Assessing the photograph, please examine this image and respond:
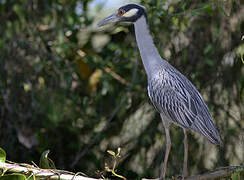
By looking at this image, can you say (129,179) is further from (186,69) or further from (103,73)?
(103,73)

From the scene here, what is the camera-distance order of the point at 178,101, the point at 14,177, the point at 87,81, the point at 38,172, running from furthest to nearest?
the point at 87,81 < the point at 178,101 < the point at 38,172 < the point at 14,177

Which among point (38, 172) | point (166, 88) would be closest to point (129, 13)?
point (166, 88)

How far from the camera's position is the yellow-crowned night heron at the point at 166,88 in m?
2.16

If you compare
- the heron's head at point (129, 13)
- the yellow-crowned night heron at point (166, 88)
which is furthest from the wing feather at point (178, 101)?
the heron's head at point (129, 13)

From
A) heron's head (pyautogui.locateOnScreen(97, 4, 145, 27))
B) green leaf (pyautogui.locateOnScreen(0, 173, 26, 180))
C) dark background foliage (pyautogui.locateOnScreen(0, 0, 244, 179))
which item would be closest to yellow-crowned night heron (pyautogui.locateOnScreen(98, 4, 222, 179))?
heron's head (pyautogui.locateOnScreen(97, 4, 145, 27))

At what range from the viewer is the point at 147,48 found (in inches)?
87.5

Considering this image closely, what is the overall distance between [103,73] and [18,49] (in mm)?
742

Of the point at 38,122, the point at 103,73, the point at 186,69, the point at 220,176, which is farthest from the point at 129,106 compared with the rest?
the point at 220,176

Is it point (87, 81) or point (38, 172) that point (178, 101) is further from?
point (87, 81)

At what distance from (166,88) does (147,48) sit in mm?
238

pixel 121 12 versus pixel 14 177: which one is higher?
pixel 121 12

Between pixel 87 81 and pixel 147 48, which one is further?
pixel 87 81

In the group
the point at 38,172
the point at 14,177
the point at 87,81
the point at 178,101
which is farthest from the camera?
the point at 87,81

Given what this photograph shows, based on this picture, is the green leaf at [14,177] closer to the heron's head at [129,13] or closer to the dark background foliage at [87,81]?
the heron's head at [129,13]
